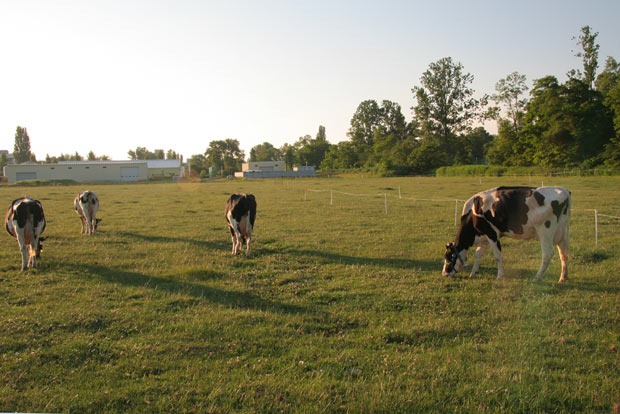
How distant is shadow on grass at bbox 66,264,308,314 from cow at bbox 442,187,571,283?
12.7 ft

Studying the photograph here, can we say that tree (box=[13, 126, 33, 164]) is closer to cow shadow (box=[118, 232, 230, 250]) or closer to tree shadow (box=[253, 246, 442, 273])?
cow shadow (box=[118, 232, 230, 250])

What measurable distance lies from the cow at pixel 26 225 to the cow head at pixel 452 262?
31.1ft

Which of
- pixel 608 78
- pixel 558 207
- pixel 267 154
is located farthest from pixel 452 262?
pixel 267 154

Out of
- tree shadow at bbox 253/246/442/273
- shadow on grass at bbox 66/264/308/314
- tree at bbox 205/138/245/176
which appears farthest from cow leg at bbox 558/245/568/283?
tree at bbox 205/138/245/176

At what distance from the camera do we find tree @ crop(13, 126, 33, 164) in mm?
120125

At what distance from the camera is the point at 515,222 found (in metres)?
8.74

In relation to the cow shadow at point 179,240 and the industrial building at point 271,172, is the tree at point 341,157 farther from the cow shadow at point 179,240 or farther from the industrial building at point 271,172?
the cow shadow at point 179,240

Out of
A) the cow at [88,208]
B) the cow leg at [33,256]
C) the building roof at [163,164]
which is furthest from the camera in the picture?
the building roof at [163,164]

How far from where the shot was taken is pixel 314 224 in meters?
16.6

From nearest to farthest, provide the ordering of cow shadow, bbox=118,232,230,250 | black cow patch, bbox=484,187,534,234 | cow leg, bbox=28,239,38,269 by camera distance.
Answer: black cow patch, bbox=484,187,534,234
cow leg, bbox=28,239,38,269
cow shadow, bbox=118,232,230,250

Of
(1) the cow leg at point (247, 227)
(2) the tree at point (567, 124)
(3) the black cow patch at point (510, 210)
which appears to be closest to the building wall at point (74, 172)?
(2) the tree at point (567, 124)

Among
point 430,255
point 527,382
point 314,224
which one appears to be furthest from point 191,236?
point 527,382

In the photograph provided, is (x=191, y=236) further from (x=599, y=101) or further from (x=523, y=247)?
(x=599, y=101)

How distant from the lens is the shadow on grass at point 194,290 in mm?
7277
